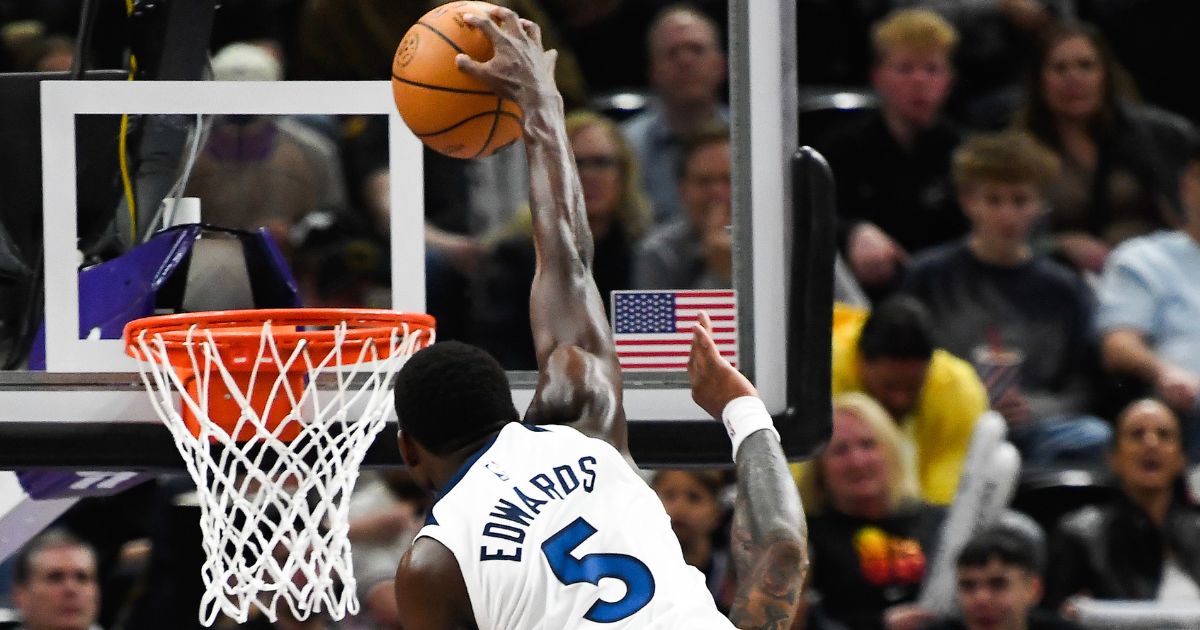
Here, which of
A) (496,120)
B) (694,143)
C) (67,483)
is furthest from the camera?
(694,143)

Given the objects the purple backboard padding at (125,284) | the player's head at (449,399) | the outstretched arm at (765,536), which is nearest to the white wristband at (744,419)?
the outstretched arm at (765,536)

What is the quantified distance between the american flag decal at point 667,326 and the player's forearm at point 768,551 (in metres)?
0.79

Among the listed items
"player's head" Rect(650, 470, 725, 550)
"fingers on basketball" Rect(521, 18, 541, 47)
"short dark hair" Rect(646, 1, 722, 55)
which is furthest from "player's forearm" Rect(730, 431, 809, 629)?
"short dark hair" Rect(646, 1, 722, 55)

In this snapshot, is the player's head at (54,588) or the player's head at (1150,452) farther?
the player's head at (1150,452)

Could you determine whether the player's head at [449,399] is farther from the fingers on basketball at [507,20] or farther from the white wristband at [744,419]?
the fingers on basketball at [507,20]

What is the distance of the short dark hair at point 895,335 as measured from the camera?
5109 millimetres

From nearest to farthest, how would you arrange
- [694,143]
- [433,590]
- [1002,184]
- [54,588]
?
[433,590]
[54,588]
[694,143]
[1002,184]

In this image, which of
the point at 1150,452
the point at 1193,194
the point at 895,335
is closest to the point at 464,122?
the point at 895,335

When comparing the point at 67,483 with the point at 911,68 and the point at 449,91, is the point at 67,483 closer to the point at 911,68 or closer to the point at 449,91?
the point at 449,91

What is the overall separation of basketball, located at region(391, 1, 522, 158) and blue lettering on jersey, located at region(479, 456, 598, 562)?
0.84 m

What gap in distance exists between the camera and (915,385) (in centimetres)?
514

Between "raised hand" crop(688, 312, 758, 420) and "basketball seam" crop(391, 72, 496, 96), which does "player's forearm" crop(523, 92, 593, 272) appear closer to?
"basketball seam" crop(391, 72, 496, 96)

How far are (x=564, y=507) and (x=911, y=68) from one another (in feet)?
12.1

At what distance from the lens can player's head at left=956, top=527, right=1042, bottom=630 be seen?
477 cm
